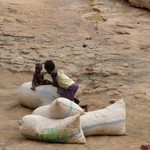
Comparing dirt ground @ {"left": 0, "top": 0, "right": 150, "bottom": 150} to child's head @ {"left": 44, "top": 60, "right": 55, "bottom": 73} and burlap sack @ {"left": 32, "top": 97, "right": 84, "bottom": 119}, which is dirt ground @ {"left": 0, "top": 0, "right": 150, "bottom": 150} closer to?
burlap sack @ {"left": 32, "top": 97, "right": 84, "bottom": 119}

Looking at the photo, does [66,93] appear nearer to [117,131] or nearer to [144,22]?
[117,131]

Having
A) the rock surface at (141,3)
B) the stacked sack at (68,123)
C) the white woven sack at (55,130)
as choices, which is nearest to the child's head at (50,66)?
the stacked sack at (68,123)

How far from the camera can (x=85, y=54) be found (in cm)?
938

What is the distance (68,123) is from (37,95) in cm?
140

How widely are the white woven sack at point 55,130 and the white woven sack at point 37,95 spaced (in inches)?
41.9

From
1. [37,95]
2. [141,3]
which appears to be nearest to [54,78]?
[37,95]

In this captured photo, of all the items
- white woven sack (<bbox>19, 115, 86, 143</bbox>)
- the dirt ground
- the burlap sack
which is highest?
the burlap sack

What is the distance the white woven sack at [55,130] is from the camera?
5.56 m

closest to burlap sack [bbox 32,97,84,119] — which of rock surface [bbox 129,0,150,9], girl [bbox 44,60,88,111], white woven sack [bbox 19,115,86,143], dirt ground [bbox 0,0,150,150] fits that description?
white woven sack [bbox 19,115,86,143]

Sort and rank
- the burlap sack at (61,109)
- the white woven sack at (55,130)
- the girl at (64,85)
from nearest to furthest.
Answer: the white woven sack at (55,130) < the burlap sack at (61,109) < the girl at (64,85)

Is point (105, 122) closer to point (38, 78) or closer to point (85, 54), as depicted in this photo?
point (38, 78)

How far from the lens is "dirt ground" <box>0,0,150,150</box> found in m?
6.18

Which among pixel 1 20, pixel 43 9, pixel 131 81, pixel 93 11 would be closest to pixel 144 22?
pixel 93 11

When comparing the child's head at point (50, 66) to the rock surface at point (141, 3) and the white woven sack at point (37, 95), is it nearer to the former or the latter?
the white woven sack at point (37, 95)
